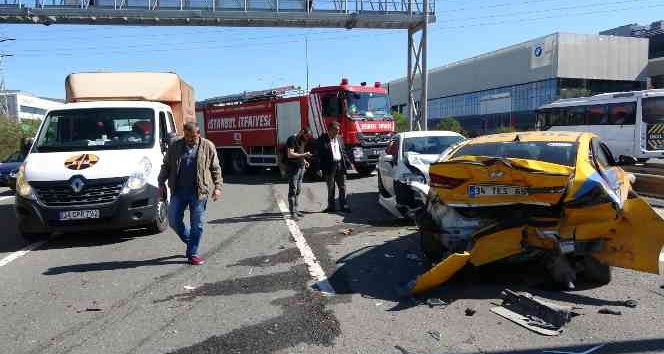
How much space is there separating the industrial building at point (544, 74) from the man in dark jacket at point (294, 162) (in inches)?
1942

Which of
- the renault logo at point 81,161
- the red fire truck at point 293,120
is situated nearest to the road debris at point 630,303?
the renault logo at point 81,161

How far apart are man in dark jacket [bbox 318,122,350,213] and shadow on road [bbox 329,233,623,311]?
349cm

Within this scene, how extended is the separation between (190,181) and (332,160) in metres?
4.05

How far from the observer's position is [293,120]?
18.4m

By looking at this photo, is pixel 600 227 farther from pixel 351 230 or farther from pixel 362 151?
pixel 362 151

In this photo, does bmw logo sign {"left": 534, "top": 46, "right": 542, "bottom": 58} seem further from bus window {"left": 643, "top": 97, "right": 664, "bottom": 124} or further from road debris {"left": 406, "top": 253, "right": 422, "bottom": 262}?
road debris {"left": 406, "top": 253, "right": 422, "bottom": 262}

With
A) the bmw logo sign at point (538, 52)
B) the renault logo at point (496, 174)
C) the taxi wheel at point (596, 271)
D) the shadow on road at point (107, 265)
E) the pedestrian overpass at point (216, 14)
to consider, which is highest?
the bmw logo sign at point (538, 52)

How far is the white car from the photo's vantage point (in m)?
8.27

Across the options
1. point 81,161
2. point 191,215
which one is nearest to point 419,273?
point 191,215

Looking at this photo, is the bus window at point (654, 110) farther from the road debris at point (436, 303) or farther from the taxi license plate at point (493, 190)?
the road debris at point (436, 303)

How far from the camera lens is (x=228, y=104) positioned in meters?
21.8

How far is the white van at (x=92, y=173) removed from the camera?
284 inches

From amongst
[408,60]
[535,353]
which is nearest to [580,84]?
[408,60]

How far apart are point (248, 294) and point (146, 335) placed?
3.87ft
